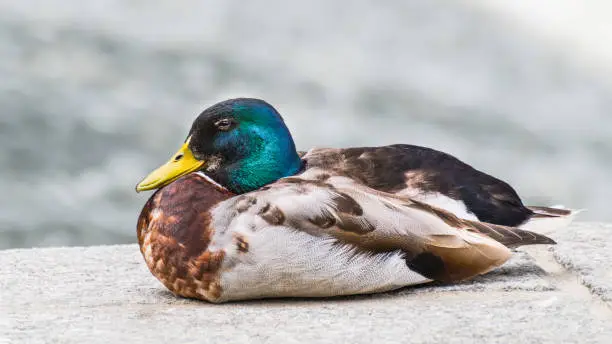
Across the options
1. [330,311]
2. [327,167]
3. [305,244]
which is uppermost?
[327,167]

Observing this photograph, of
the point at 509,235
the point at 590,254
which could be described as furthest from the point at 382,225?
the point at 590,254

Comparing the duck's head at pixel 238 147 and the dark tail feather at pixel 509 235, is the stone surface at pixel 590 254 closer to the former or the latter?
the dark tail feather at pixel 509 235

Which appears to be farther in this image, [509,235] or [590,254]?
[590,254]

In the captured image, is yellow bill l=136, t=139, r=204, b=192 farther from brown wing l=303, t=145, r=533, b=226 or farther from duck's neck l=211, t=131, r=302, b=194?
brown wing l=303, t=145, r=533, b=226

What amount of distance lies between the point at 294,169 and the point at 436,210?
0.39 m

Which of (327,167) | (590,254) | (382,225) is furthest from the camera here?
(590,254)

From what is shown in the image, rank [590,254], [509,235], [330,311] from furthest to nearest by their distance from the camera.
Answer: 1. [590,254]
2. [509,235]
3. [330,311]

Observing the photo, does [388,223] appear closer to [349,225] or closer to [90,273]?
[349,225]

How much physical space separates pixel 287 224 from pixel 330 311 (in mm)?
229

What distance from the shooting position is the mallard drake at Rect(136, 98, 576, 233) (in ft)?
10.9

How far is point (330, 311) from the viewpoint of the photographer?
3018mm

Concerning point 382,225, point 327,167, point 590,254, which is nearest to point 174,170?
point 327,167

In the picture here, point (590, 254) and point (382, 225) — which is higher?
point (382, 225)

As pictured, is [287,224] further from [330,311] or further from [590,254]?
[590,254]
